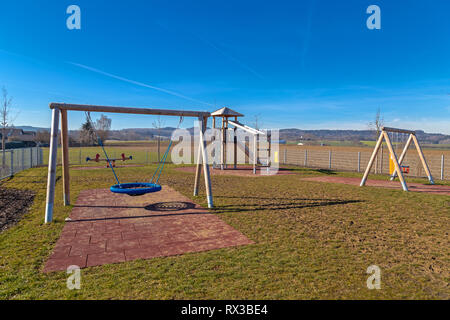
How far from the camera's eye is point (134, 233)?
18.2 ft

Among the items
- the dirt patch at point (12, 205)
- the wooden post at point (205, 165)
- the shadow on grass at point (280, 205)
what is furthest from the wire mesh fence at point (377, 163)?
the dirt patch at point (12, 205)

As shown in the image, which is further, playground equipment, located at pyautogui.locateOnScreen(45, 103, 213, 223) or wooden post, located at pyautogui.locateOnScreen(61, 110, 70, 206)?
wooden post, located at pyautogui.locateOnScreen(61, 110, 70, 206)

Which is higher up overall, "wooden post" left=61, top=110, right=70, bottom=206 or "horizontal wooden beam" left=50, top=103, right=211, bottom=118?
"horizontal wooden beam" left=50, top=103, right=211, bottom=118

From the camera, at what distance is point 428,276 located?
12.2 ft

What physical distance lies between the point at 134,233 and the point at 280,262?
3102 mm

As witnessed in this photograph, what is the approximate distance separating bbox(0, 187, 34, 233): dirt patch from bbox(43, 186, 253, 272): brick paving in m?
1.30

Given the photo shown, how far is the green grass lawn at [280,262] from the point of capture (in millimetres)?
3297

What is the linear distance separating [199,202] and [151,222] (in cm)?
233

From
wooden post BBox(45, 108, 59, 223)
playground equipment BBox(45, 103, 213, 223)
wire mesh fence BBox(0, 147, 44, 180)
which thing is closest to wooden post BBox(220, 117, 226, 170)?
playground equipment BBox(45, 103, 213, 223)

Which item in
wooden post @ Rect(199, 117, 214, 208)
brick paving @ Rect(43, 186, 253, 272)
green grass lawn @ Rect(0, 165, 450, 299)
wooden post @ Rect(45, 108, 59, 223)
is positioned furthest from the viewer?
wooden post @ Rect(199, 117, 214, 208)

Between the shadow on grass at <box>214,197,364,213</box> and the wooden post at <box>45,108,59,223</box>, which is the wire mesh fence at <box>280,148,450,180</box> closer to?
the shadow on grass at <box>214,197,364,213</box>

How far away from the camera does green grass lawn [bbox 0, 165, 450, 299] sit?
3.30m
